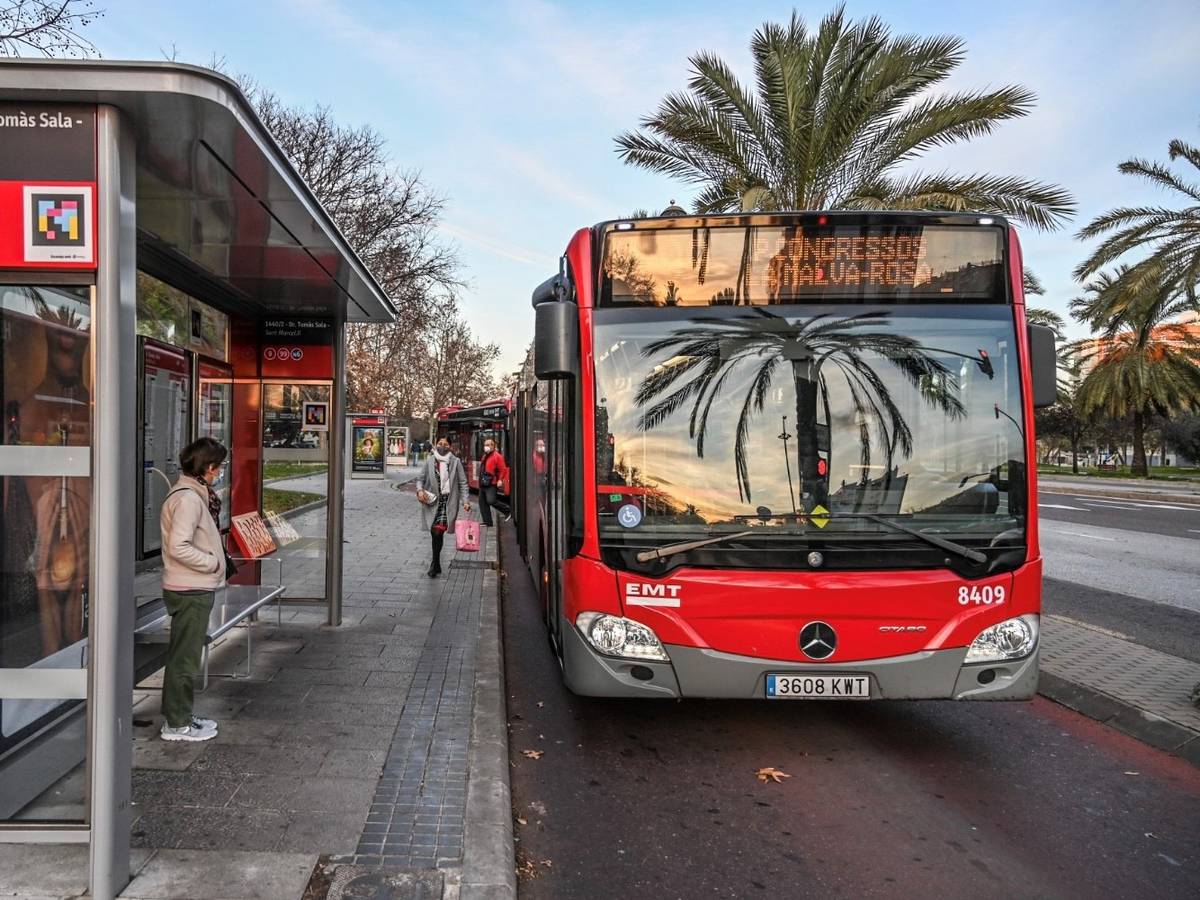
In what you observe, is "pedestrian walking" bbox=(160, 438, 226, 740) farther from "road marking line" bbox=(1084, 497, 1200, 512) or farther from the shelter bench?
"road marking line" bbox=(1084, 497, 1200, 512)

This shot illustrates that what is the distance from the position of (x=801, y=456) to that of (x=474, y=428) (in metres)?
25.2

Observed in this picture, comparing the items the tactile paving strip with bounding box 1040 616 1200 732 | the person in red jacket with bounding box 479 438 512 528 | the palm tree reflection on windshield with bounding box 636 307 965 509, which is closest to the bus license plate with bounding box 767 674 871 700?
the palm tree reflection on windshield with bounding box 636 307 965 509

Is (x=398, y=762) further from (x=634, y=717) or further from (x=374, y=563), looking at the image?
(x=374, y=563)

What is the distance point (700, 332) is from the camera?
4.79 meters

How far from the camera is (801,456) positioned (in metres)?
4.66

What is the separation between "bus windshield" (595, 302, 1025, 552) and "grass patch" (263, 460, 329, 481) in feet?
13.9

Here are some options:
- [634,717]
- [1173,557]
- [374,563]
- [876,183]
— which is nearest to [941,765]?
[634,717]

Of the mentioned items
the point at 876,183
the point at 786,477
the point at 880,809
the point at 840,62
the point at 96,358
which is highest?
the point at 840,62

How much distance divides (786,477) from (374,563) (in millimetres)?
8500

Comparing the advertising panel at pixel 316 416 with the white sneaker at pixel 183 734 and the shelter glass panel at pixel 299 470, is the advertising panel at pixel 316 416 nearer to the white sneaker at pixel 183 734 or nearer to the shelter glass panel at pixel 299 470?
the shelter glass panel at pixel 299 470

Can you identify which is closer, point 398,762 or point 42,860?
point 42,860

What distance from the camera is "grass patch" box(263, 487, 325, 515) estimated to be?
7973 mm

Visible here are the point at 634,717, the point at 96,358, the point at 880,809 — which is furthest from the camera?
the point at 634,717

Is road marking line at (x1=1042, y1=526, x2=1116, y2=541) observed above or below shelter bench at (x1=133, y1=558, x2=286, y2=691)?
below
